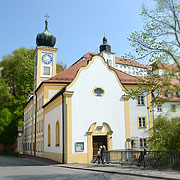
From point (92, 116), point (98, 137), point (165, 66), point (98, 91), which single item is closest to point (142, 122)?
point (98, 137)

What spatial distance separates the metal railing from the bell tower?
22.1 meters

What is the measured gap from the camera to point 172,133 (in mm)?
14484

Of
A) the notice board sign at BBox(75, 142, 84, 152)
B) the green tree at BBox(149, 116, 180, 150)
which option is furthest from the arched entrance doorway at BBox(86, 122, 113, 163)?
the green tree at BBox(149, 116, 180, 150)

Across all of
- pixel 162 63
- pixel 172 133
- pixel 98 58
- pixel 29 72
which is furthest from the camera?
pixel 29 72

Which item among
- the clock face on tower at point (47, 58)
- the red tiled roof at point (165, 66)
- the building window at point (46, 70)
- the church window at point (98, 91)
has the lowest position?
the church window at point (98, 91)

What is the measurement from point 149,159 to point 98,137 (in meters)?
9.03

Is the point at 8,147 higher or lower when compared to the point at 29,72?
lower

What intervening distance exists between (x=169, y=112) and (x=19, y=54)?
133ft

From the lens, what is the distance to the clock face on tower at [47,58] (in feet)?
128

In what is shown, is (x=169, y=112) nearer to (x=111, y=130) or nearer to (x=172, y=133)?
(x=172, y=133)

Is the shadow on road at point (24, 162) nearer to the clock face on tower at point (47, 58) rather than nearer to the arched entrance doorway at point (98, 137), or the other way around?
the arched entrance doorway at point (98, 137)

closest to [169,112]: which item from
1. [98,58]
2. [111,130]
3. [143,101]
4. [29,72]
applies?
[111,130]

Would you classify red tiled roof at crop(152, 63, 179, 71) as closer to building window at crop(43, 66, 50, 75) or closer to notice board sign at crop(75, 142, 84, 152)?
notice board sign at crop(75, 142, 84, 152)

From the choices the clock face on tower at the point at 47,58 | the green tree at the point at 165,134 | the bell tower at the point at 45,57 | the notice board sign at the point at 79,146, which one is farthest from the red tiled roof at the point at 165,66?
the clock face on tower at the point at 47,58
